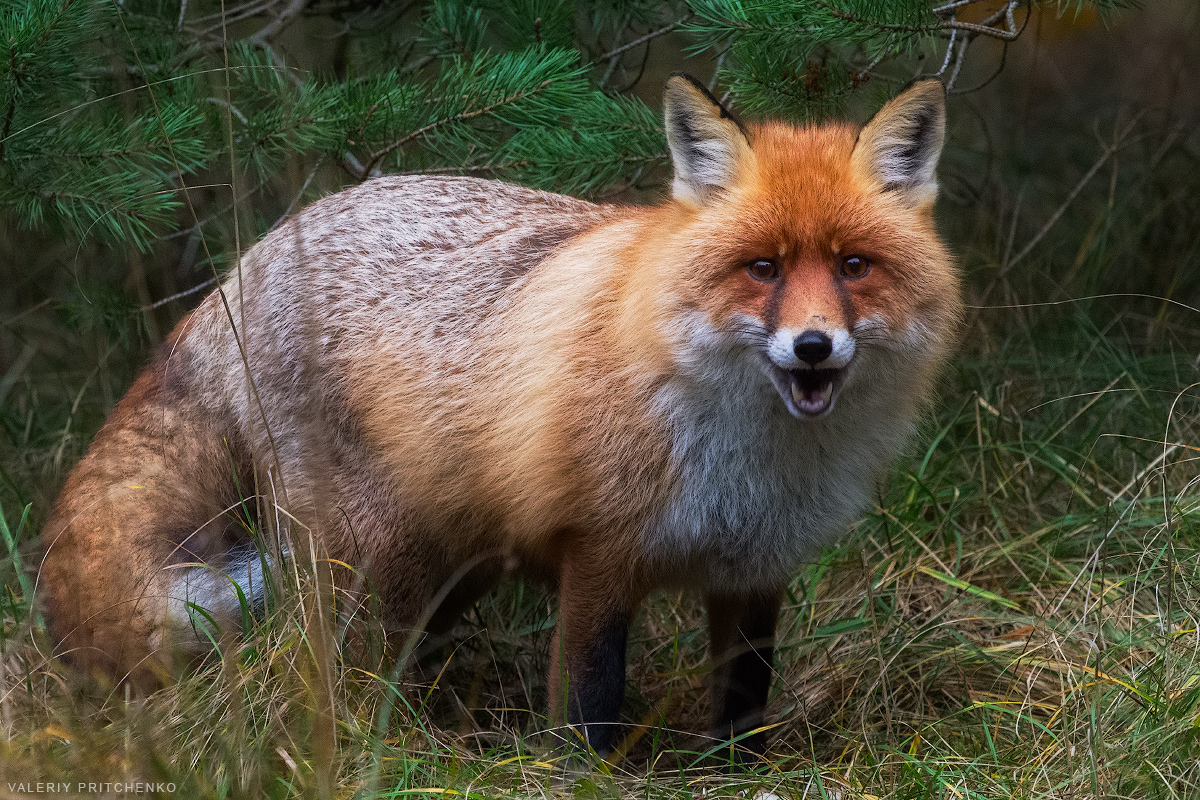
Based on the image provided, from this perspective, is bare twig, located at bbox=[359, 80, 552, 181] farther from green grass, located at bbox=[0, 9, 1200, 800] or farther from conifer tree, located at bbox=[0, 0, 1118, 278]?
green grass, located at bbox=[0, 9, 1200, 800]

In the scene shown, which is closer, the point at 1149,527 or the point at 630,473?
the point at 630,473

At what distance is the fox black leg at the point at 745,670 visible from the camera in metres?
3.20

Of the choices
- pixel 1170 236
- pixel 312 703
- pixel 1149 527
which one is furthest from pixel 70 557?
pixel 1170 236

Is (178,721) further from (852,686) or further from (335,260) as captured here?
(852,686)

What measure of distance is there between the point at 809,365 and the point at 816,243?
34 centimetres

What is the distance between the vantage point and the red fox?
2637 millimetres

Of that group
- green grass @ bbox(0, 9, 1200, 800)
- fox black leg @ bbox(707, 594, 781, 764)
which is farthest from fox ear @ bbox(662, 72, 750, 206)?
fox black leg @ bbox(707, 594, 781, 764)

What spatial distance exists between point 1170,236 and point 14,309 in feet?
20.2

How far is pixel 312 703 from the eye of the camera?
2.51 meters

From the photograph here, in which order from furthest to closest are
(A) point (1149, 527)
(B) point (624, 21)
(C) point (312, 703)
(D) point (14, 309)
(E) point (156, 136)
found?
(D) point (14, 309)
(B) point (624, 21)
(A) point (1149, 527)
(E) point (156, 136)
(C) point (312, 703)

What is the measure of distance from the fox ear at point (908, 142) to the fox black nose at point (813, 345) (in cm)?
60

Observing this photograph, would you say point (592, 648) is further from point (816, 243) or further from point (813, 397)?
point (816, 243)

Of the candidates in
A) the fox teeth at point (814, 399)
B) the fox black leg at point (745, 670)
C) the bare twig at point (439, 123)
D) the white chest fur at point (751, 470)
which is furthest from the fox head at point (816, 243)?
the bare twig at point (439, 123)

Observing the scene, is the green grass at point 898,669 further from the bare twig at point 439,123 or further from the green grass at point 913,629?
the bare twig at point 439,123
